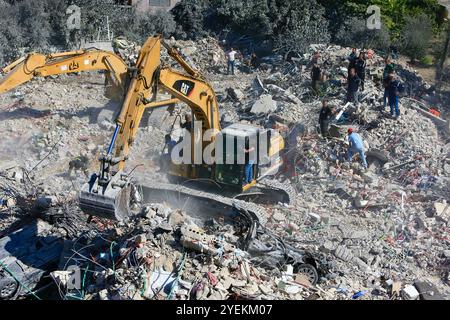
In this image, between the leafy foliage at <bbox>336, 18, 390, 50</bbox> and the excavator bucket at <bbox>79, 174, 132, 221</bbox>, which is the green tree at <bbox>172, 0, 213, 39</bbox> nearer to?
the leafy foliage at <bbox>336, 18, 390, 50</bbox>

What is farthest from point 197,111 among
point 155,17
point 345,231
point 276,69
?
point 155,17

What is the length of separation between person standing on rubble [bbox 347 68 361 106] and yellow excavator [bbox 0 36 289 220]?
4.47 meters

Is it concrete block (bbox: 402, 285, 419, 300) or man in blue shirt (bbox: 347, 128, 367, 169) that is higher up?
man in blue shirt (bbox: 347, 128, 367, 169)

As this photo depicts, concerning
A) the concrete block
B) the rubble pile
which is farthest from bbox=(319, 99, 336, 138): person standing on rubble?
the concrete block

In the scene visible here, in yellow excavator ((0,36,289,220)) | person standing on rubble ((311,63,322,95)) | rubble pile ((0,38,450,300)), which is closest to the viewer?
yellow excavator ((0,36,289,220))

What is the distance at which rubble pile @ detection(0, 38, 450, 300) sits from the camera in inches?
392

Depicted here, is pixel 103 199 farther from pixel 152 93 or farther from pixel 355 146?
pixel 355 146

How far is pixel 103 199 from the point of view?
9.35 meters

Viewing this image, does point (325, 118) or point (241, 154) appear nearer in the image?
point (241, 154)

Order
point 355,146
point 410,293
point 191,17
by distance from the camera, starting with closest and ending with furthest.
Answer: point 410,293 → point 355,146 → point 191,17

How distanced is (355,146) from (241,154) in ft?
12.7

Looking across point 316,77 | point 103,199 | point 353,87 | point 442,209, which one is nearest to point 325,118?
point 353,87

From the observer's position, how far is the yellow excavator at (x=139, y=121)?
373 inches

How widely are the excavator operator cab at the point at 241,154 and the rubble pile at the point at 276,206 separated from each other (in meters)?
1.05
